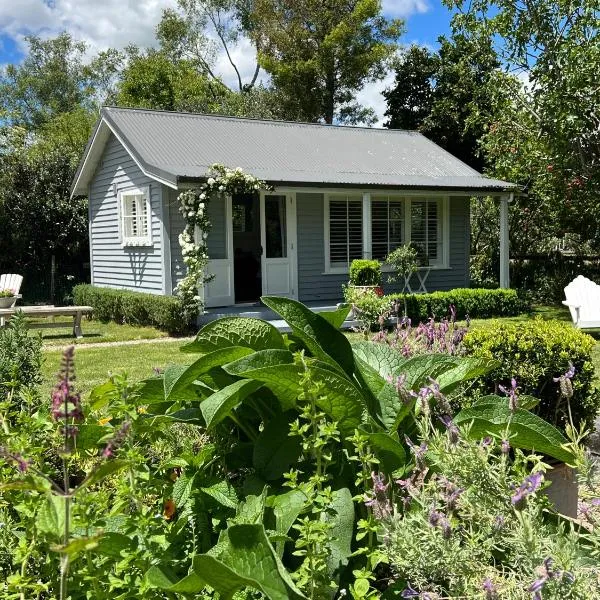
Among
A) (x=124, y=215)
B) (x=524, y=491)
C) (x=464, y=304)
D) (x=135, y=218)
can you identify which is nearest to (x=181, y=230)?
(x=135, y=218)

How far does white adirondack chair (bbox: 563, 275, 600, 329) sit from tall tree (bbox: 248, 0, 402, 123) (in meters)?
25.2

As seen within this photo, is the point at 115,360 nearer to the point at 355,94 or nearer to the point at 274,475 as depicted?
the point at 274,475

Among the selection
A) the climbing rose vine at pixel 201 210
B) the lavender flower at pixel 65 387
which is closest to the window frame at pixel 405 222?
the climbing rose vine at pixel 201 210

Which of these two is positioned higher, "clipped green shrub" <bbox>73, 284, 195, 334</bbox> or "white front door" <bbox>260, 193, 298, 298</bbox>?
"white front door" <bbox>260, 193, 298, 298</bbox>

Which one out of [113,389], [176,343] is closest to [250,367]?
[113,389]

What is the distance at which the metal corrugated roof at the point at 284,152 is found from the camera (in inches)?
594

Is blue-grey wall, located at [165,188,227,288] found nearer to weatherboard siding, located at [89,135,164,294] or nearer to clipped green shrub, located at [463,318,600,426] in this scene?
weatherboard siding, located at [89,135,164,294]

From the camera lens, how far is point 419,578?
1.51 m

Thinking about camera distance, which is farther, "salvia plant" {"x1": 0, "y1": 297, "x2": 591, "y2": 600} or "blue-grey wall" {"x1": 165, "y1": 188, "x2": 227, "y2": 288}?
"blue-grey wall" {"x1": 165, "y1": 188, "x2": 227, "y2": 288}

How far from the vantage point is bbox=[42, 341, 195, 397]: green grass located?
882 cm

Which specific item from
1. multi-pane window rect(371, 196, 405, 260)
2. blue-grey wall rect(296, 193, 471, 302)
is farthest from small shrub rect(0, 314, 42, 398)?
multi-pane window rect(371, 196, 405, 260)

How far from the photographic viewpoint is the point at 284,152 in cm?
1706

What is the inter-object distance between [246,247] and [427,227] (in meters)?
5.30

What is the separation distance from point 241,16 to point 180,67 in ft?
25.0
